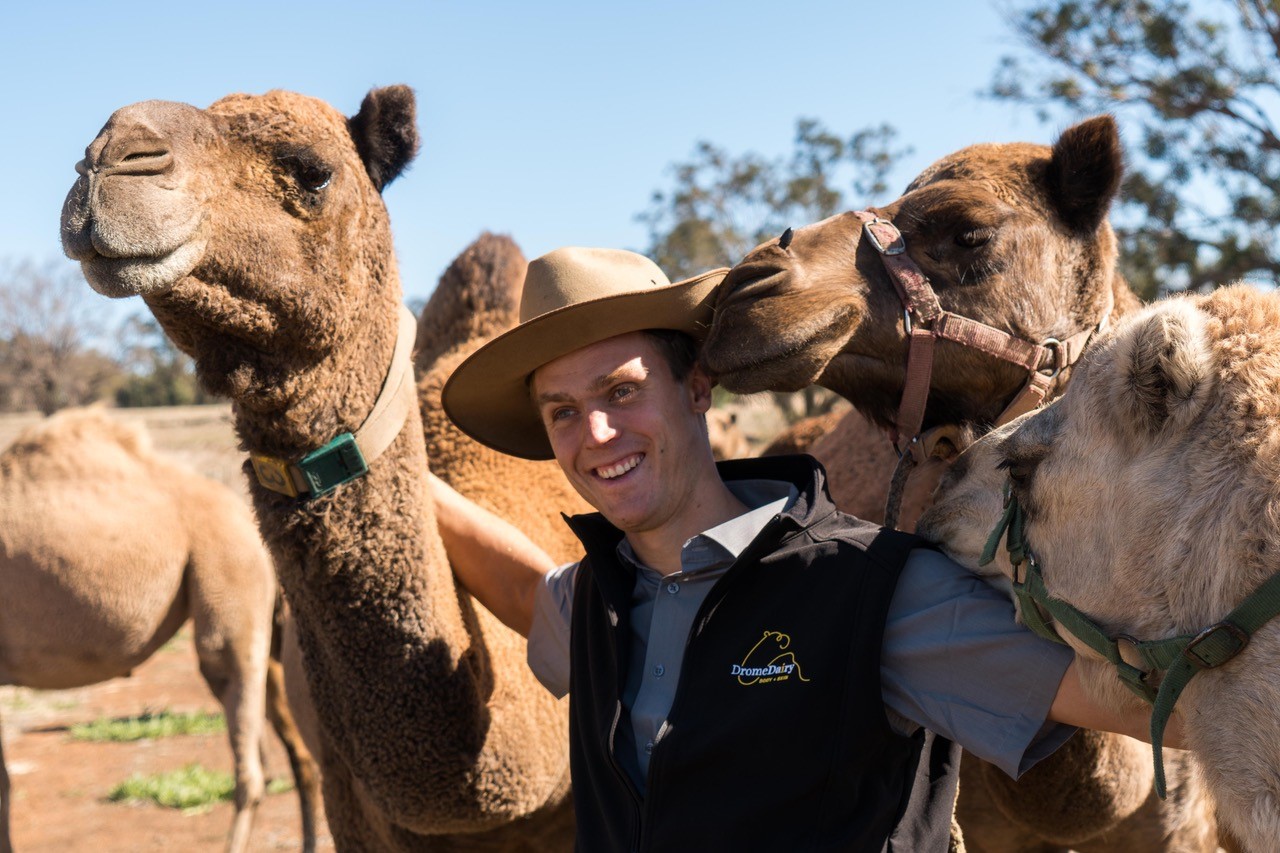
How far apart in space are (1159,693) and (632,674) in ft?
3.57

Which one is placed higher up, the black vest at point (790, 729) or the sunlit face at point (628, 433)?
the sunlit face at point (628, 433)

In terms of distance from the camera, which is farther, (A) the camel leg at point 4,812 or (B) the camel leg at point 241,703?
(B) the camel leg at point 241,703

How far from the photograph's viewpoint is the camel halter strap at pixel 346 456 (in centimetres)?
281

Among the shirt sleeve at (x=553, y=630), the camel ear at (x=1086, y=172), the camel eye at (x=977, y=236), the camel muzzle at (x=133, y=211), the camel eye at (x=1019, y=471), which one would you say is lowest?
the shirt sleeve at (x=553, y=630)

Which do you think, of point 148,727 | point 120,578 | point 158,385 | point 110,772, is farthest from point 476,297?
point 158,385

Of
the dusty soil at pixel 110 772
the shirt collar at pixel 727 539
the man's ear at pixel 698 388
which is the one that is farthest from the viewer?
the dusty soil at pixel 110 772

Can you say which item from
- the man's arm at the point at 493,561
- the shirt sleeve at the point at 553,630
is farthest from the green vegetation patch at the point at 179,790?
the shirt sleeve at the point at 553,630

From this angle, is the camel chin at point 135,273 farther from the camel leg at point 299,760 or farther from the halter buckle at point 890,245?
the camel leg at point 299,760

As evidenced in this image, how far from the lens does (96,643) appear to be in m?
7.37

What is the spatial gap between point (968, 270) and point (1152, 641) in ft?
4.26

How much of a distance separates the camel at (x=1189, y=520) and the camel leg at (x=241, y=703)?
564 centimetres

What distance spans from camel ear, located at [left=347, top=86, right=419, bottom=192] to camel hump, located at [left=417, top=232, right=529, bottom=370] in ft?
5.61

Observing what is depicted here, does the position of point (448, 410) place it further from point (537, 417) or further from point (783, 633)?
point (783, 633)

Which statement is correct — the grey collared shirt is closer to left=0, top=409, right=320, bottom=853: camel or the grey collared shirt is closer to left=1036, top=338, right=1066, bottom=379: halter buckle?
left=1036, top=338, right=1066, bottom=379: halter buckle
